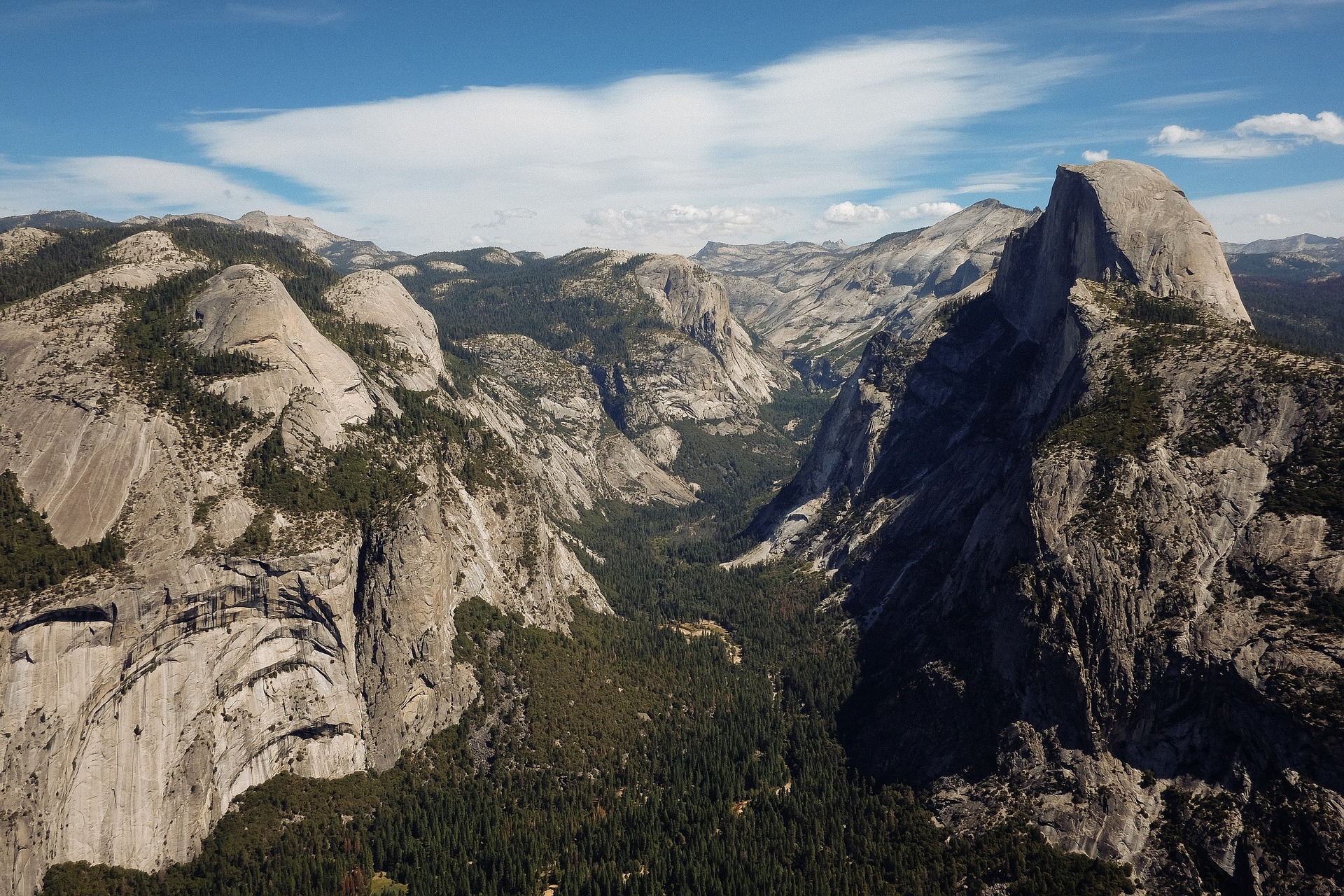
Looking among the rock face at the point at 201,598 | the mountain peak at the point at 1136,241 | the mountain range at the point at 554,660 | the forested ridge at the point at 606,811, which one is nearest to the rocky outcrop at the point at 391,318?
the mountain range at the point at 554,660

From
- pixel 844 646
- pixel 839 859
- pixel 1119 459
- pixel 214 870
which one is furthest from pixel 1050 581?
pixel 214 870

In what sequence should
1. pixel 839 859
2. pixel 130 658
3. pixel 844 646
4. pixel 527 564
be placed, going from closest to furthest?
pixel 130 658
pixel 839 859
pixel 527 564
pixel 844 646

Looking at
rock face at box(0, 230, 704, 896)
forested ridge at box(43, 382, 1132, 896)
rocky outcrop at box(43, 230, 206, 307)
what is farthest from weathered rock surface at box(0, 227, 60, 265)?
forested ridge at box(43, 382, 1132, 896)

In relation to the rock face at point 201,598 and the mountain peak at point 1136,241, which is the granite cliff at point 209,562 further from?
the mountain peak at point 1136,241

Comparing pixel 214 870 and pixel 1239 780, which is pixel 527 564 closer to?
pixel 214 870

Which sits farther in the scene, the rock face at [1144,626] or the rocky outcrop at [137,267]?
the rocky outcrop at [137,267]
